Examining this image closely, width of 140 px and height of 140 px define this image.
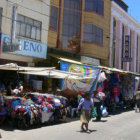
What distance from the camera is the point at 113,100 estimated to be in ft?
53.6

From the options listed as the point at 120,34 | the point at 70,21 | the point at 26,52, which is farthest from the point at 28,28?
the point at 120,34

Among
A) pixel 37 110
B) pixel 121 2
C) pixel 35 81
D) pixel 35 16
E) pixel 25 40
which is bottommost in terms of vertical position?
pixel 37 110

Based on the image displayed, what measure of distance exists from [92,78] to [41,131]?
5181 mm

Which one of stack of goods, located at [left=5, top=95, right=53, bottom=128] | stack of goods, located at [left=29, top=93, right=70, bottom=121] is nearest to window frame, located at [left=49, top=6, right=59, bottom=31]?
stack of goods, located at [left=29, top=93, right=70, bottom=121]

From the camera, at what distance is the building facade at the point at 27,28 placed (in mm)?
14200

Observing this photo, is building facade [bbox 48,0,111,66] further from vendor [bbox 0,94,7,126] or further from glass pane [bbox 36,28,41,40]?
vendor [bbox 0,94,7,126]

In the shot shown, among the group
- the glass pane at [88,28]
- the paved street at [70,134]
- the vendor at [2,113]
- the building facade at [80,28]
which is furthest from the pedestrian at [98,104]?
the glass pane at [88,28]

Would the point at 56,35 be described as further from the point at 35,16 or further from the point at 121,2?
the point at 121,2

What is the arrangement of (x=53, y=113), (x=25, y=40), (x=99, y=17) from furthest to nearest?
(x=99, y=17), (x=25, y=40), (x=53, y=113)

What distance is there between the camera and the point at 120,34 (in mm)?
28578

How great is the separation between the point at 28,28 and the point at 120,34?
50.8 feet

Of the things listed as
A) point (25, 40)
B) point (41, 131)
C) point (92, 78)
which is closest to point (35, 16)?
point (25, 40)

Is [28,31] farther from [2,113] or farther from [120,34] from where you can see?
[120,34]

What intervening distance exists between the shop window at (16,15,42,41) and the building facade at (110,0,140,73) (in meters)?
11.5
